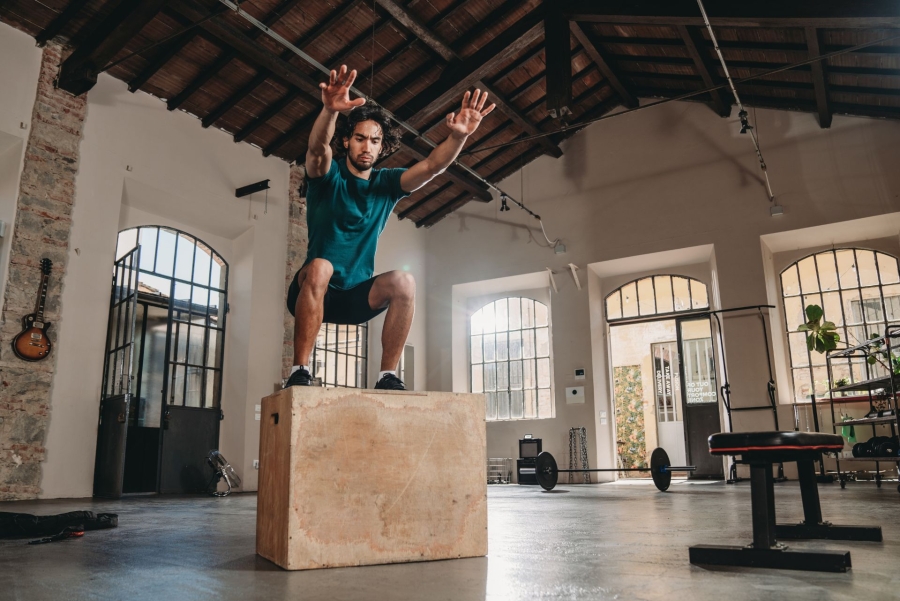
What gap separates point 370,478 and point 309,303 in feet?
2.05

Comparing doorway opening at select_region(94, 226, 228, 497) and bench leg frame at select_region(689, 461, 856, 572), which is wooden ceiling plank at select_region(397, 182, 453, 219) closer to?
doorway opening at select_region(94, 226, 228, 497)

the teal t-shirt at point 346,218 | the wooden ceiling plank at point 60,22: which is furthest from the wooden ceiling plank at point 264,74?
the teal t-shirt at point 346,218

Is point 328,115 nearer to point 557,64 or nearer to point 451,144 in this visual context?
point 451,144

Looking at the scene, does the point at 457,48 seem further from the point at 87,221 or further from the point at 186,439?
the point at 186,439

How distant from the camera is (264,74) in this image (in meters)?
7.75

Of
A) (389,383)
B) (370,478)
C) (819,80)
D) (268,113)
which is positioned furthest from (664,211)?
(370,478)

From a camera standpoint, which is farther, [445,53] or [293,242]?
[293,242]

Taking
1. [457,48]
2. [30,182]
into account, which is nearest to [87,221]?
[30,182]

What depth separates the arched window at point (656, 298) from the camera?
1066cm

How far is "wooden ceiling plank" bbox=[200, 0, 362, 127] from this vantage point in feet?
23.7

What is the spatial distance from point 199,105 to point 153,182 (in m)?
1.20

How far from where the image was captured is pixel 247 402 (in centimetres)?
840

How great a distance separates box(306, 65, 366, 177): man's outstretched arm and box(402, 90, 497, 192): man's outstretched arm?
1.02 ft

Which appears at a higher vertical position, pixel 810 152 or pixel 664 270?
pixel 810 152
